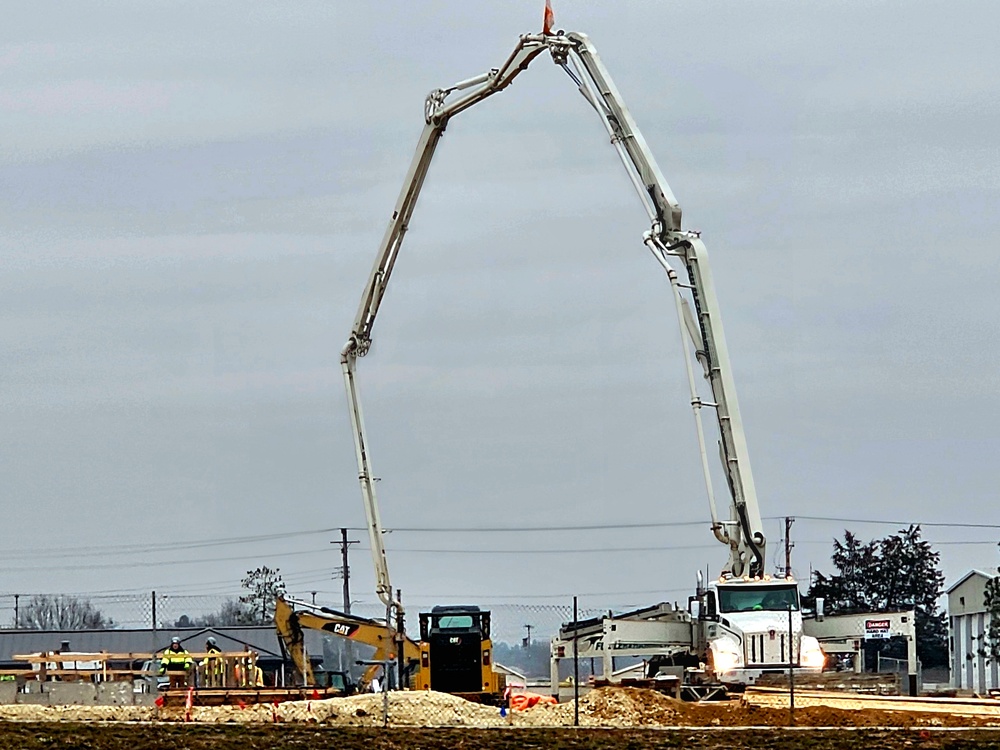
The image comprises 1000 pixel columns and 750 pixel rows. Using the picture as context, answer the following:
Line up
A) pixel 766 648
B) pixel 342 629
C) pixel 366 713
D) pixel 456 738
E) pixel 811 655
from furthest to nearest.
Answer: pixel 342 629, pixel 811 655, pixel 766 648, pixel 366 713, pixel 456 738

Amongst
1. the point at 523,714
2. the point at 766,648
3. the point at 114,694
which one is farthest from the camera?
the point at 766,648

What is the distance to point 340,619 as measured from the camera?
162 ft

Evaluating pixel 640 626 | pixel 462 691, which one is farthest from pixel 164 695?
pixel 640 626

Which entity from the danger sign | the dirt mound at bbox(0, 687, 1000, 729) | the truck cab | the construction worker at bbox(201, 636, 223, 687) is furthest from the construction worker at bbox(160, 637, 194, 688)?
the danger sign

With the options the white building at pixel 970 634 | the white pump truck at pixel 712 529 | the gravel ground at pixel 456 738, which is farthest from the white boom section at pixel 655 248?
the white building at pixel 970 634

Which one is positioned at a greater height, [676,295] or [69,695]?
[676,295]

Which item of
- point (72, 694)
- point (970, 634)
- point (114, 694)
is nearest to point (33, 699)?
point (72, 694)

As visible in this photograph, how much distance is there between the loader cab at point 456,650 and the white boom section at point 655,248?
338 cm

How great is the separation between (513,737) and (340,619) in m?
18.2

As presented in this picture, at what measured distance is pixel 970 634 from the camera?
95375 millimetres

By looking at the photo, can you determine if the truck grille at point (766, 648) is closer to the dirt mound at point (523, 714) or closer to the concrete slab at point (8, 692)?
the dirt mound at point (523, 714)

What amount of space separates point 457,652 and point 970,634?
53.5 meters

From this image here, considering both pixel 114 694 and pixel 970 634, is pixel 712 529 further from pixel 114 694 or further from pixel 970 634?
pixel 970 634

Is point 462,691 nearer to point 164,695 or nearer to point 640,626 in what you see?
point 640,626
